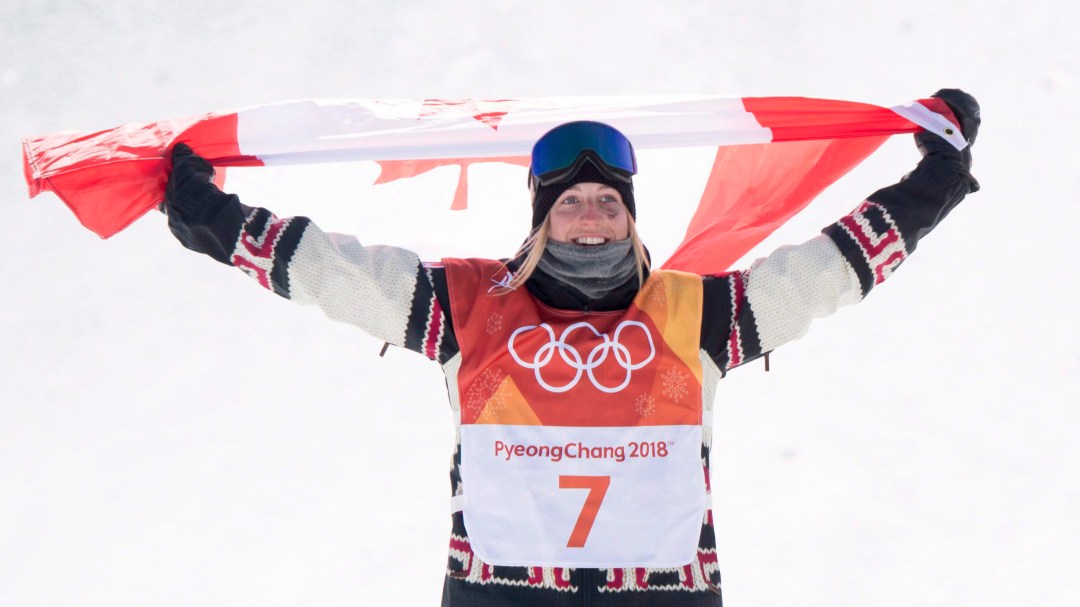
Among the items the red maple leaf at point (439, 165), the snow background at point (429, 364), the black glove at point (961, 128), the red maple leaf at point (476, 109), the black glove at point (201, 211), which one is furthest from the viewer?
the snow background at point (429, 364)

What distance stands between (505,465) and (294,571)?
1.77m

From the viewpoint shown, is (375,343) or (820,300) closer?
(820,300)

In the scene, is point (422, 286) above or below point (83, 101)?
below

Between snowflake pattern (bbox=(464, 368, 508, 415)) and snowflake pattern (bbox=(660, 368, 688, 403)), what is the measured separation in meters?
0.28

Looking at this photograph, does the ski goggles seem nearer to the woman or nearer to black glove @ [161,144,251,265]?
the woman

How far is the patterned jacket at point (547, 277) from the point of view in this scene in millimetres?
2082

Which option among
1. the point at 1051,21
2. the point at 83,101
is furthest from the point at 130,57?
the point at 1051,21

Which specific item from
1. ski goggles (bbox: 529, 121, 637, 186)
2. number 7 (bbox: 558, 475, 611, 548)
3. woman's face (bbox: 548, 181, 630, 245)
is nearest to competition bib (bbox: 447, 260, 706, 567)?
number 7 (bbox: 558, 475, 611, 548)

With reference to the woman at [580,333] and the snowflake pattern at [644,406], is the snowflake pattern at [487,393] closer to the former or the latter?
the woman at [580,333]

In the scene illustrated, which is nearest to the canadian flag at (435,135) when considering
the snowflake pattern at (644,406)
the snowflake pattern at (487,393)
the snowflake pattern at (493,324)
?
the snowflake pattern at (493,324)

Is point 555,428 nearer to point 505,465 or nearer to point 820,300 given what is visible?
point 505,465

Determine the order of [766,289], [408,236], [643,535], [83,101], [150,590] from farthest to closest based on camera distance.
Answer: [83,101]
[150,590]
[408,236]
[766,289]
[643,535]

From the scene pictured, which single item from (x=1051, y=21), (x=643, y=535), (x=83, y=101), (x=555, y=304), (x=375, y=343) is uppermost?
(x=1051, y=21)

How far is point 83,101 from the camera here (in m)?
3.93
